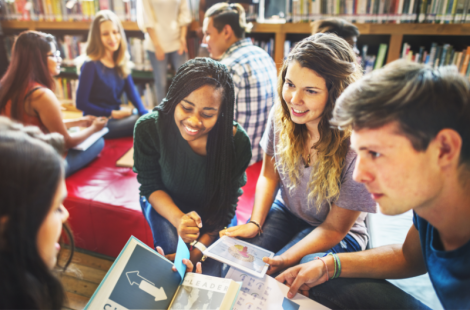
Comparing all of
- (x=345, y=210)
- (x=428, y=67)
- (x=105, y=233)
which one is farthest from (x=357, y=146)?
(x=105, y=233)

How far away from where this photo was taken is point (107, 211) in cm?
164

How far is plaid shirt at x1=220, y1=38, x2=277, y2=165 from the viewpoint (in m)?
1.94

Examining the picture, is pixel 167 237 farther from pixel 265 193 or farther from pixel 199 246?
pixel 265 193

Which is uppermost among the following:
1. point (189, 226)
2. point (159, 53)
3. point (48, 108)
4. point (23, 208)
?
point (159, 53)

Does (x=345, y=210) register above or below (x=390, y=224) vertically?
above

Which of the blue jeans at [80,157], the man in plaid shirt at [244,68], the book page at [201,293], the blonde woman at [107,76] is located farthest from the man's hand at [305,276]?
A: the blonde woman at [107,76]

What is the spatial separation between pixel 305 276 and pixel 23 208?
31.2 inches

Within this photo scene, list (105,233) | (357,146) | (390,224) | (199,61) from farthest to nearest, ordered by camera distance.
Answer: (105,233)
(390,224)
(199,61)
(357,146)

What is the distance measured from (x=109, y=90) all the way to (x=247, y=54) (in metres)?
1.22

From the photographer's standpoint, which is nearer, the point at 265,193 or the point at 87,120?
the point at 265,193

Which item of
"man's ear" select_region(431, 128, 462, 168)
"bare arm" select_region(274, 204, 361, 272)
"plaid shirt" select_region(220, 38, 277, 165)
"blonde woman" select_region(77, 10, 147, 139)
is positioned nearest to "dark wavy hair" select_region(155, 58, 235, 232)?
"bare arm" select_region(274, 204, 361, 272)

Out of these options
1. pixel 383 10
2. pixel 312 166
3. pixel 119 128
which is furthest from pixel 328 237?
pixel 383 10

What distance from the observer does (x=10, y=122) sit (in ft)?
1.87

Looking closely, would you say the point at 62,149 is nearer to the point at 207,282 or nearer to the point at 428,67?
the point at 207,282
